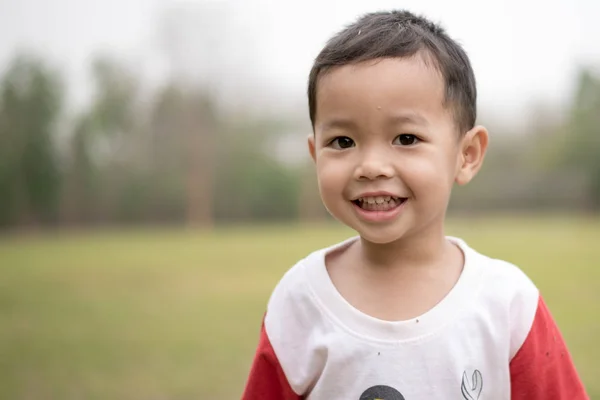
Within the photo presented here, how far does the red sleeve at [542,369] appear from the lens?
106cm

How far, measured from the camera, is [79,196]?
676 centimetres

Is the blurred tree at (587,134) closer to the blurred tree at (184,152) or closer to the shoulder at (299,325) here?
the blurred tree at (184,152)

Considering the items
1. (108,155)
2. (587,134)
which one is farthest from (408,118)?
(587,134)

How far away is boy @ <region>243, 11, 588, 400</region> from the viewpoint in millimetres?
1032

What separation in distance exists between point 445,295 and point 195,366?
6.79 ft

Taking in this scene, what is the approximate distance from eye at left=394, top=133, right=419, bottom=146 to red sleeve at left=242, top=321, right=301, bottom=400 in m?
0.41

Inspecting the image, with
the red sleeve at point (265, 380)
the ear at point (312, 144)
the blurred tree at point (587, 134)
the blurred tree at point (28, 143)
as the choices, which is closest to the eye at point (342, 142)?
the ear at point (312, 144)

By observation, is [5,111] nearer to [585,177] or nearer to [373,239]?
[373,239]

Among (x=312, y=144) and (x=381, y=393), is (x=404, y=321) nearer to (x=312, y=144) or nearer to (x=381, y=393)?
(x=381, y=393)

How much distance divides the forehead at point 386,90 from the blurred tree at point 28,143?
525 centimetres

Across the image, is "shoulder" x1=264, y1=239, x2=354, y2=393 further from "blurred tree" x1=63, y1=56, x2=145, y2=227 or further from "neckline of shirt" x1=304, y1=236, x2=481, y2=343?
"blurred tree" x1=63, y1=56, x2=145, y2=227

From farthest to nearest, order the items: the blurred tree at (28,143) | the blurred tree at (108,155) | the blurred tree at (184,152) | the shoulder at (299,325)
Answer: the blurred tree at (184,152)
the blurred tree at (108,155)
the blurred tree at (28,143)
the shoulder at (299,325)

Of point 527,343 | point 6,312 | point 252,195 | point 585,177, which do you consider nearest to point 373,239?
point 527,343

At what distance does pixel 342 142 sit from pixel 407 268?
0.24 m
